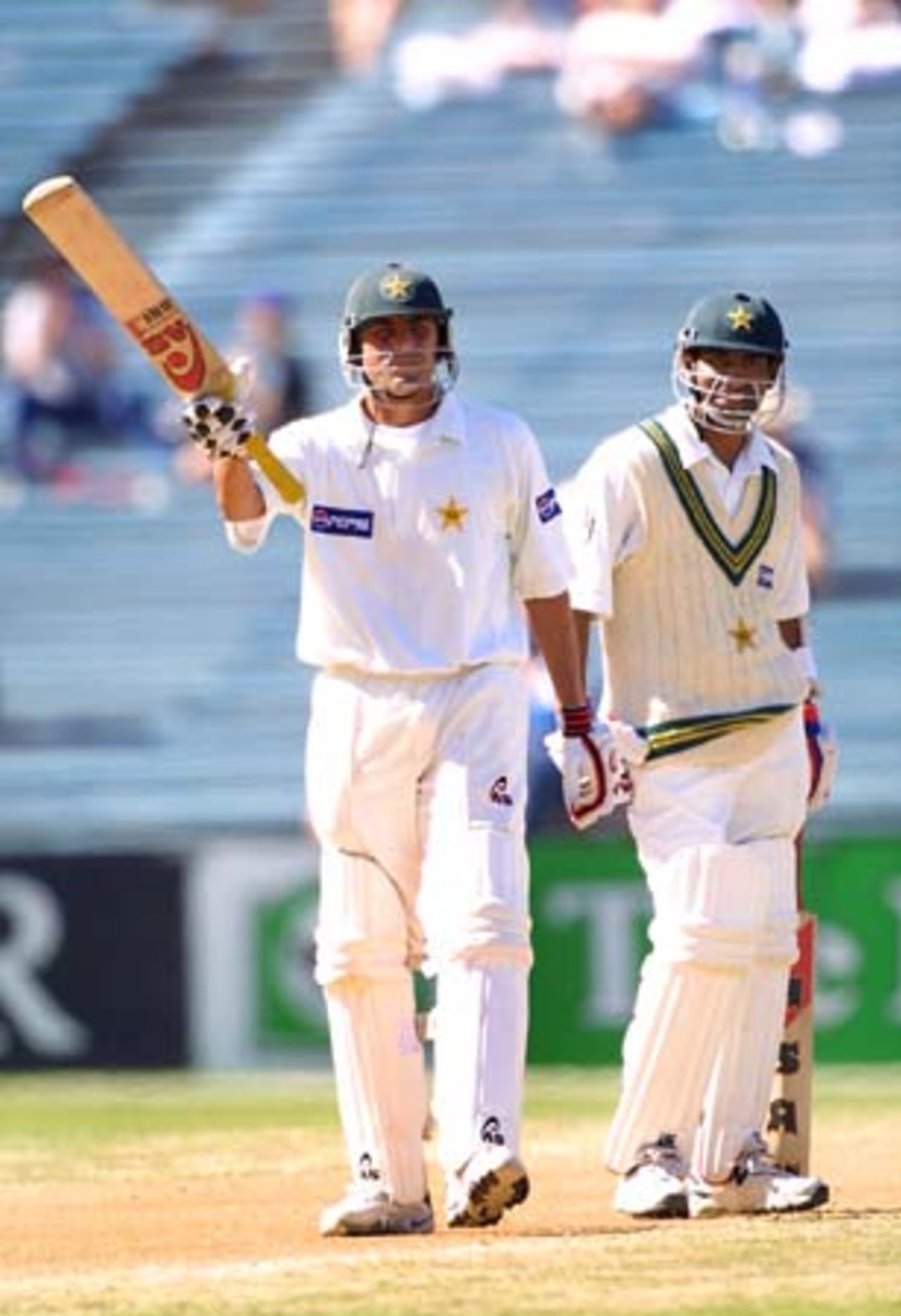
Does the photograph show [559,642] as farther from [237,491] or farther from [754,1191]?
[754,1191]

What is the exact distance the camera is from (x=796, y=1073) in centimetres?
750

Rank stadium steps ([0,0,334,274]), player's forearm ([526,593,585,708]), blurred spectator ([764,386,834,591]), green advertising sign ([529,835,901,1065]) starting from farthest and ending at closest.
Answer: stadium steps ([0,0,334,274])
blurred spectator ([764,386,834,591])
green advertising sign ([529,835,901,1065])
player's forearm ([526,593,585,708])

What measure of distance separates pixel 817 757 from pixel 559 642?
0.81m

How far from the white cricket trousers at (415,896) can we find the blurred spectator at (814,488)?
7.15 m

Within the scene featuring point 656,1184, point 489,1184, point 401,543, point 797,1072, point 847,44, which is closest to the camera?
point 489,1184

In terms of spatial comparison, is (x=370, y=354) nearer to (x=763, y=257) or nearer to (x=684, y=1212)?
(x=684, y=1212)

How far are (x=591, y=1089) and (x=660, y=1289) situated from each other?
5.64m

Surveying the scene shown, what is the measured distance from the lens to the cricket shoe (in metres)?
7.03

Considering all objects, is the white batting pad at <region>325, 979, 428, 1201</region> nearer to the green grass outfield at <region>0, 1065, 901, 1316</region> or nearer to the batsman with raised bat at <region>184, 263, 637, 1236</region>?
the batsman with raised bat at <region>184, 263, 637, 1236</region>

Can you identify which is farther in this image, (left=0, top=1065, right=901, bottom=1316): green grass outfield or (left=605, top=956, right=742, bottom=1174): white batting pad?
(left=605, top=956, right=742, bottom=1174): white batting pad

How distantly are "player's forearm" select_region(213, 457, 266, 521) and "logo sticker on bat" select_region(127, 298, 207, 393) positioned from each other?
0.16 metres

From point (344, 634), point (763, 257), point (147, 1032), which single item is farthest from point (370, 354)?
point (763, 257)

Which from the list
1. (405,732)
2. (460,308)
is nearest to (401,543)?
(405,732)

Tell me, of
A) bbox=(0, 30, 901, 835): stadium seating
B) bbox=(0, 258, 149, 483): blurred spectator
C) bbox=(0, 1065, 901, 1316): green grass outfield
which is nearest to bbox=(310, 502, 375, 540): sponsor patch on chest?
bbox=(0, 1065, 901, 1316): green grass outfield
